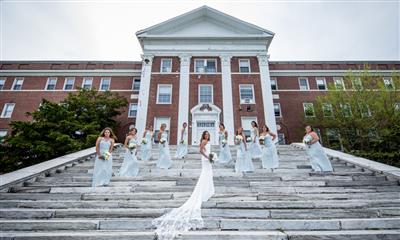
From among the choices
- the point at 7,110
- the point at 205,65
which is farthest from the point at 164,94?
the point at 7,110

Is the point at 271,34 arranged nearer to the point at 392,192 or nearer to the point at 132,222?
the point at 392,192

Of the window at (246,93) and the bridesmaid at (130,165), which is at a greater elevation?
the window at (246,93)

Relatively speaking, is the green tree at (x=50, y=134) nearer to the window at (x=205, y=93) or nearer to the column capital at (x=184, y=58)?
the column capital at (x=184, y=58)

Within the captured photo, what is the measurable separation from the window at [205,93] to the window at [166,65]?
Answer: 369 centimetres

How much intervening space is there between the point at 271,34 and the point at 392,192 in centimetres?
1844

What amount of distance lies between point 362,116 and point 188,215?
18.1m

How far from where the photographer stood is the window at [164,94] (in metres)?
18.6

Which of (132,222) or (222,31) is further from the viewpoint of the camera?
(222,31)

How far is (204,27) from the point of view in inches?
842

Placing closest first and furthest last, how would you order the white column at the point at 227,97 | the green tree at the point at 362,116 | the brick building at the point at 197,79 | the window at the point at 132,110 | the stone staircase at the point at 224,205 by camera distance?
the stone staircase at the point at 224,205 → the green tree at the point at 362,116 → the white column at the point at 227,97 → the brick building at the point at 197,79 → the window at the point at 132,110

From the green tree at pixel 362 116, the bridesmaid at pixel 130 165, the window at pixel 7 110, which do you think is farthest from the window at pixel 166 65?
the window at pixel 7 110

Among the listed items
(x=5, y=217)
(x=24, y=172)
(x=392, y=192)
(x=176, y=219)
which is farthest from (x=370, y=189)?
(x=24, y=172)

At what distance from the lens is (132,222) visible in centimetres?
379

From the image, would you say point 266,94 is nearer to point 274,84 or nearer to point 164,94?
point 274,84
